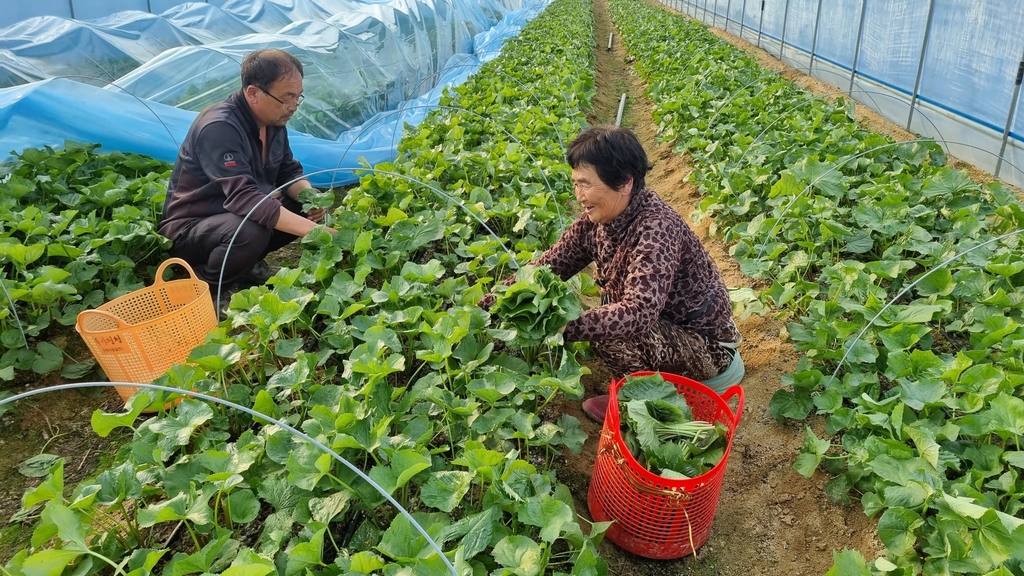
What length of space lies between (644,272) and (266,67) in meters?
2.30

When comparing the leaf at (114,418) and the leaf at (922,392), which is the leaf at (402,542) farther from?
the leaf at (922,392)

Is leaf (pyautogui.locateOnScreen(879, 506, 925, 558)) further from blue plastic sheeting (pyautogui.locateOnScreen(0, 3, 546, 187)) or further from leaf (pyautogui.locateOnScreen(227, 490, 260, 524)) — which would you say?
blue plastic sheeting (pyautogui.locateOnScreen(0, 3, 546, 187))

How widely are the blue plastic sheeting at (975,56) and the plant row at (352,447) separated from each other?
499 centimetres

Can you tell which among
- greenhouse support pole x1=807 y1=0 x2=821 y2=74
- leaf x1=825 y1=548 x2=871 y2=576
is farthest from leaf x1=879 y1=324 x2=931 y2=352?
greenhouse support pole x1=807 y1=0 x2=821 y2=74

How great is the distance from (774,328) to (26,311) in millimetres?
3908

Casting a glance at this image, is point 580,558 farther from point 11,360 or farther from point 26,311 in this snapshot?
point 26,311

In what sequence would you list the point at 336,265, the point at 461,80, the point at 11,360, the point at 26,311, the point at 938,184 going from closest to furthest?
1. the point at 11,360
2. the point at 26,311
3. the point at 336,265
4. the point at 938,184
5. the point at 461,80

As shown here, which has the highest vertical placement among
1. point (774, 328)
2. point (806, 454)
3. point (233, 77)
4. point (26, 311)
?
point (233, 77)

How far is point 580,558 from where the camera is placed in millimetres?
1588

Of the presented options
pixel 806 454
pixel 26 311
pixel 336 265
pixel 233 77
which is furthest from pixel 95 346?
pixel 233 77

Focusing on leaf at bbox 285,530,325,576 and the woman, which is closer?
leaf at bbox 285,530,325,576

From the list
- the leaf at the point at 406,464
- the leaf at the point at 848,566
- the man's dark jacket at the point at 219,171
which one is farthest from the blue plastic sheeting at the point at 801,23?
the leaf at the point at 406,464

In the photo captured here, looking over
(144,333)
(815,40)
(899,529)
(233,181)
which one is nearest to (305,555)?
(144,333)

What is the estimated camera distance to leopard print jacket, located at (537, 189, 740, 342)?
2.31 metres
